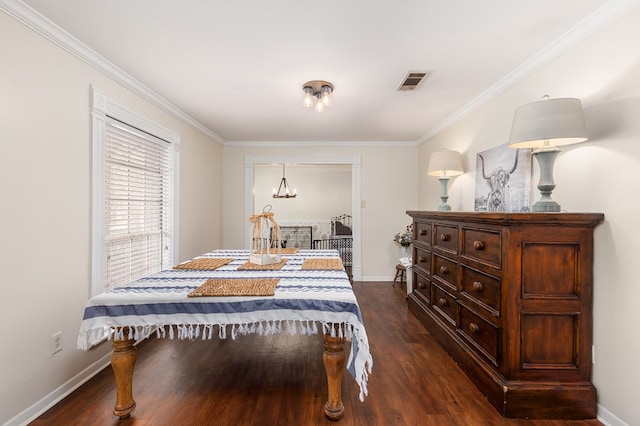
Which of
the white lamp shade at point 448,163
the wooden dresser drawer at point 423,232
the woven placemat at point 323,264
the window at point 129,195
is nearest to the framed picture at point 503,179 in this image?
the white lamp shade at point 448,163

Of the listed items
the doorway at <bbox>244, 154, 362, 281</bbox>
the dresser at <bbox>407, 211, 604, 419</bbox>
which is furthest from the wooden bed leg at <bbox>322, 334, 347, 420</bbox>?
the doorway at <bbox>244, 154, 362, 281</bbox>

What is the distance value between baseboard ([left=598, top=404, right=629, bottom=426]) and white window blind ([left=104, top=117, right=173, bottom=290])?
3.41 metres

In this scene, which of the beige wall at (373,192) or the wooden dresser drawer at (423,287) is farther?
the beige wall at (373,192)

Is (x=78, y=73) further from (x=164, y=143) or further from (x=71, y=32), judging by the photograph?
(x=164, y=143)

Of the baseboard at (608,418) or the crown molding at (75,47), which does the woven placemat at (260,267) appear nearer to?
the crown molding at (75,47)

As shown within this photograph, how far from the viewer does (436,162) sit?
11.4 ft

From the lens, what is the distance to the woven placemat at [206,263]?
2.23 meters

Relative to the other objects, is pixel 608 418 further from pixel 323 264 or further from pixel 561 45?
pixel 561 45

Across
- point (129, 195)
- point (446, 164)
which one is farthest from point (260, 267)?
point (446, 164)

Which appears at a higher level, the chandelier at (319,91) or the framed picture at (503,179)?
the chandelier at (319,91)

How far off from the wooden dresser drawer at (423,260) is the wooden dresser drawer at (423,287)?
86 millimetres

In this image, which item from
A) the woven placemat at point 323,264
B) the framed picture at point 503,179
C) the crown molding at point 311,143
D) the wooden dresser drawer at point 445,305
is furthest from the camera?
the crown molding at point 311,143

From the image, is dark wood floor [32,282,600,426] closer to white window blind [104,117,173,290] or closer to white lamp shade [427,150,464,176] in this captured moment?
white window blind [104,117,173,290]

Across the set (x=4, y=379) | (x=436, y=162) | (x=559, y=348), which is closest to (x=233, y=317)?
(x=4, y=379)
